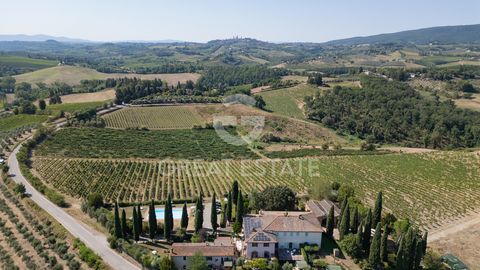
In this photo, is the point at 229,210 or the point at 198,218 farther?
the point at 229,210

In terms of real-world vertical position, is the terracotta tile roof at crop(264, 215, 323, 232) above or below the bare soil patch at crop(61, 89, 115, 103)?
below

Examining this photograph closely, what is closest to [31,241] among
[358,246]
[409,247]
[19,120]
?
[358,246]

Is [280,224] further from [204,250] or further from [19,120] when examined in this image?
[19,120]

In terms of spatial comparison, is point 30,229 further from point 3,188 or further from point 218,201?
point 218,201

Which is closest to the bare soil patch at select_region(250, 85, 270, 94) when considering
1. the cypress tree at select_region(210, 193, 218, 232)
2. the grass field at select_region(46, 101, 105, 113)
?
the grass field at select_region(46, 101, 105, 113)

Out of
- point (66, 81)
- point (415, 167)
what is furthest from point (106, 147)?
point (66, 81)

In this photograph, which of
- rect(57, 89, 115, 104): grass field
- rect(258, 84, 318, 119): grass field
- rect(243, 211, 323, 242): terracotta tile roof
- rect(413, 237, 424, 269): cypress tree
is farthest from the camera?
rect(57, 89, 115, 104): grass field

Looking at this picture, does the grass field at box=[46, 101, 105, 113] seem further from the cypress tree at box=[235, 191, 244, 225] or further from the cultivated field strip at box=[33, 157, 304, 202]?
the cypress tree at box=[235, 191, 244, 225]
